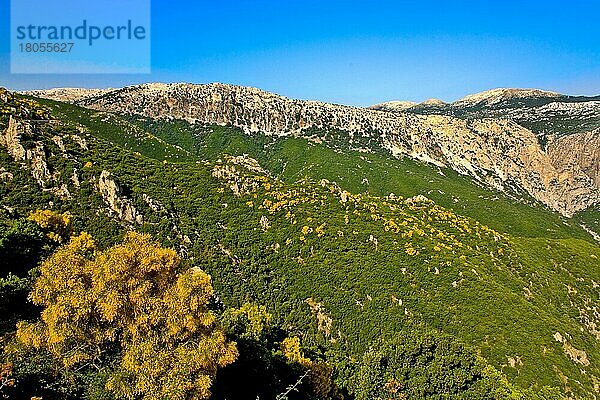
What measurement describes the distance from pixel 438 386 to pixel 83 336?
21.0 metres

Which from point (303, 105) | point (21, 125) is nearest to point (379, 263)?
point (21, 125)

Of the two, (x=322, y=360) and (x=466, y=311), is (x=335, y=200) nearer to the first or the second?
(x=466, y=311)

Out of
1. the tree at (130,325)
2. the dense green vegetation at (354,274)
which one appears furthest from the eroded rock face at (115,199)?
the tree at (130,325)

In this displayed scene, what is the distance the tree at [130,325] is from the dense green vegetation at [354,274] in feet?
24.9

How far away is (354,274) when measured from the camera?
5725 centimetres

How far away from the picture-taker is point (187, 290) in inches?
682

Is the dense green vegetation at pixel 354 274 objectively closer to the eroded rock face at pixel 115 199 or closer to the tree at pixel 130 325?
the eroded rock face at pixel 115 199

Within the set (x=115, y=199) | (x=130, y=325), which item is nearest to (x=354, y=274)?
(x=115, y=199)

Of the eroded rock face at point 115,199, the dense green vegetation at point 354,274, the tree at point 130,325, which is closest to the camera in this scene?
the tree at point 130,325

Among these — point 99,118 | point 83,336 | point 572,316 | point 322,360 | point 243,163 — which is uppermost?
point 99,118

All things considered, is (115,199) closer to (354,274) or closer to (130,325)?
(354,274)

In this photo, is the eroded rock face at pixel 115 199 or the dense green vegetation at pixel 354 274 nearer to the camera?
the dense green vegetation at pixel 354 274

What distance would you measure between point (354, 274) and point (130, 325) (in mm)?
43195

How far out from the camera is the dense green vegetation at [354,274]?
28.6 m
